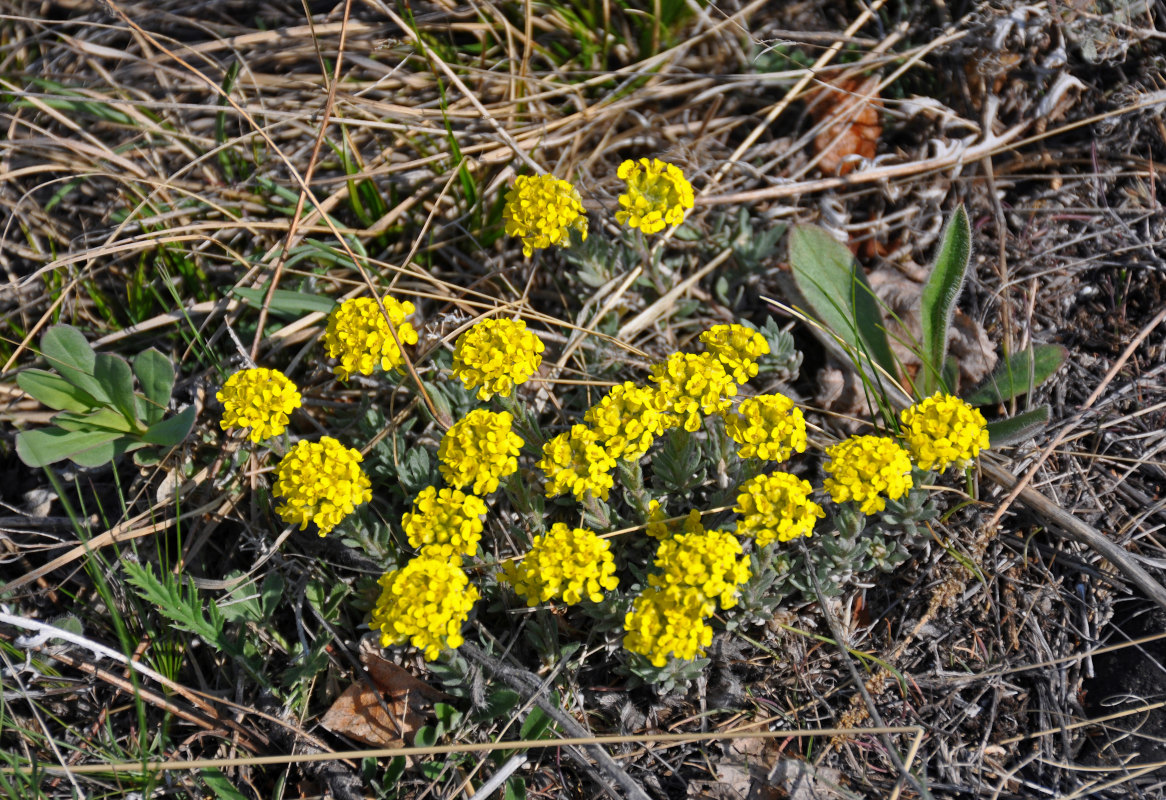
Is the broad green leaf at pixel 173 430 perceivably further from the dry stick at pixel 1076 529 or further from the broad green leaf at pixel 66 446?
the dry stick at pixel 1076 529

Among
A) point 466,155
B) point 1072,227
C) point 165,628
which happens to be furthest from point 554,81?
point 165,628

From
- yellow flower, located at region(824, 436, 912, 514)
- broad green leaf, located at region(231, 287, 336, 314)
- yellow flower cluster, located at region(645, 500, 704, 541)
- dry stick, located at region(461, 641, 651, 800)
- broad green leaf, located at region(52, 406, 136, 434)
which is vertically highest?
broad green leaf, located at region(231, 287, 336, 314)

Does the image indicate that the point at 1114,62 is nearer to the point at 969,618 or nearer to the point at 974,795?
the point at 969,618

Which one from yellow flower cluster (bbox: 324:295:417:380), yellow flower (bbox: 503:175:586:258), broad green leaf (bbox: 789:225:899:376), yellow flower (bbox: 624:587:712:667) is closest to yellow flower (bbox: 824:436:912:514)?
yellow flower (bbox: 624:587:712:667)

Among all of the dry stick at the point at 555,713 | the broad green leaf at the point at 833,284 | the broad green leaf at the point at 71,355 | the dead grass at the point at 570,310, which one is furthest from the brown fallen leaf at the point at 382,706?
the broad green leaf at the point at 833,284

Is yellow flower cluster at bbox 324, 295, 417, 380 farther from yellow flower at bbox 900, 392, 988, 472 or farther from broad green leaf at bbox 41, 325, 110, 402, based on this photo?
yellow flower at bbox 900, 392, 988, 472

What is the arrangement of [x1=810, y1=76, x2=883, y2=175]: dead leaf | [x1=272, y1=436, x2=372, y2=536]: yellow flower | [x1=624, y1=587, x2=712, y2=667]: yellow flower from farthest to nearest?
[x1=810, y1=76, x2=883, y2=175]: dead leaf → [x1=272, y1=436, x2=372, y2=536]: yellow flower → [x1=624, y1=587, x2=712, y2=667]: yellow flower
